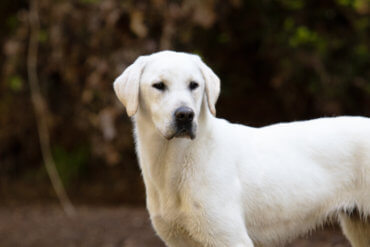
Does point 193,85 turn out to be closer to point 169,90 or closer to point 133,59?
point 169,90

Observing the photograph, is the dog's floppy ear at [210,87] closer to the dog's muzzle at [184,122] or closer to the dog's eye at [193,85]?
the dog's eye at [193,85]

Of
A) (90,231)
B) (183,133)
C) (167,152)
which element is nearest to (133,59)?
(90,231)

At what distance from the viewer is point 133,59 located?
22.6 feet

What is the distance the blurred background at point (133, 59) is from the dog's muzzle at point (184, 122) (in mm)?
3054

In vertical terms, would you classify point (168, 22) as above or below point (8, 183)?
above

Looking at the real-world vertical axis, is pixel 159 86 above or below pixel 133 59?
above

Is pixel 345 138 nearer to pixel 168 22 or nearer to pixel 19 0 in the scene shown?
pixel 168 22

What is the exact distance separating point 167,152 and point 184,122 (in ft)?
1.19

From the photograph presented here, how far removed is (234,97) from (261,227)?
5.42m

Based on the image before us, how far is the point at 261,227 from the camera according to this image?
141 inches

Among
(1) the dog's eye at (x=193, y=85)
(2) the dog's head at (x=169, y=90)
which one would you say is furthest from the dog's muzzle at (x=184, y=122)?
(1) the dog's eye at (x=193, y=85)

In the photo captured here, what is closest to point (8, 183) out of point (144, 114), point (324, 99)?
point (324, 99)

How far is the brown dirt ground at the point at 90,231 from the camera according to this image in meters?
6.10

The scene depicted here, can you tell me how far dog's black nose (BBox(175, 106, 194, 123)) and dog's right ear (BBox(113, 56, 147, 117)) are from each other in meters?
0.27
